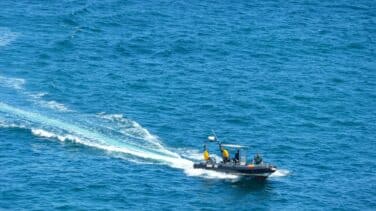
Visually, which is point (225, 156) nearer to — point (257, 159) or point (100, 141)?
point (257, 159)

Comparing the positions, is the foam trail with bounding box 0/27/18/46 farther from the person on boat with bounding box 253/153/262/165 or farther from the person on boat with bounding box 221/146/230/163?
the person on boat with bounding box 253/153/262/165

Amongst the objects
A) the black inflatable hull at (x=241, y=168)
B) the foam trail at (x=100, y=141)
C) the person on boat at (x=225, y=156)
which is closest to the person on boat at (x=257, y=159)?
the black inflatable hull at (x=241, y=168)

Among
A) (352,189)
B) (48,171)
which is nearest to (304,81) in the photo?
(352,189)

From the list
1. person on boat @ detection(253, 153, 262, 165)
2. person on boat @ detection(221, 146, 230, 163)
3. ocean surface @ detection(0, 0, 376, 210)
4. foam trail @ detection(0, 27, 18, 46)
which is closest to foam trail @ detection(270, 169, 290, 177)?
ocean surface @ detection(0, 0, 376, 210)

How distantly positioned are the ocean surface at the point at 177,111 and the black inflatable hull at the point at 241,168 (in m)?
1.09

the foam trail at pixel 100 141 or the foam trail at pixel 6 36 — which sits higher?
the foam trail at pixel 6 36

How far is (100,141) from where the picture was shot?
5576 inches

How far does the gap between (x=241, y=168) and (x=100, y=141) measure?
910 inches

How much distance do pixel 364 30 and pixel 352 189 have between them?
74.6m

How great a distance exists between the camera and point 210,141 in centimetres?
14000

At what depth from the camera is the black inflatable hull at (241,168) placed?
131625 mm

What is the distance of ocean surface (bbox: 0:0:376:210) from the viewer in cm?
12875

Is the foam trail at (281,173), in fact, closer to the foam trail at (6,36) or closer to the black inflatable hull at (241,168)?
the black inflatable hull at (241,168)

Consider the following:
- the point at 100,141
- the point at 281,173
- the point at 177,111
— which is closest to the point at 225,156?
the point at 281,173
